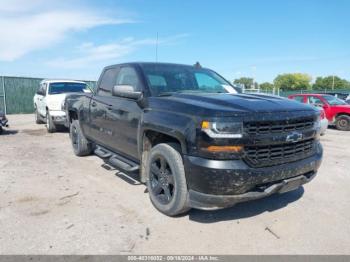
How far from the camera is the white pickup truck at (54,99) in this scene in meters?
10.5

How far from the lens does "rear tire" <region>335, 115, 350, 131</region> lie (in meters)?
12.7

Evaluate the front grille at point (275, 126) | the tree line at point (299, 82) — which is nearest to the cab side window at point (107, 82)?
the front grille at point (275, 126)

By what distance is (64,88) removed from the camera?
37.8 feet

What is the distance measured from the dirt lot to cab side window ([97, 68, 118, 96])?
58.2 inches

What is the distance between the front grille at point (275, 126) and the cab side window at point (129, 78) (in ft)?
5.89

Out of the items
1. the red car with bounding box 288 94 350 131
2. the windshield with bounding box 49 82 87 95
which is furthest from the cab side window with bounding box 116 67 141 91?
the red car with bounding box 288 94 350 131

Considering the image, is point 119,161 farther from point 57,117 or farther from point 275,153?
point 57,117

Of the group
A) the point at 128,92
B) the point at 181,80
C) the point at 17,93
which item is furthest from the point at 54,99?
the point at 17,93

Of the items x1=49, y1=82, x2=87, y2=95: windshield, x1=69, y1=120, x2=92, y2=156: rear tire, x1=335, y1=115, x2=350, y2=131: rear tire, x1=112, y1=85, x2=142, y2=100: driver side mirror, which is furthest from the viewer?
x1=335, y1=115, x2=350, y2=131: rear tire

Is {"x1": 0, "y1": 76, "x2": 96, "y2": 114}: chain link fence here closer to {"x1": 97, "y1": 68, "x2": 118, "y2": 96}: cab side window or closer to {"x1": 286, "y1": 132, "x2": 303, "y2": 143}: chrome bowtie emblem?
{"x1": 97, "y1": 68, "x2": 118, "y2": 96}: cab side window

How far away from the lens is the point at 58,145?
8602 millimetres

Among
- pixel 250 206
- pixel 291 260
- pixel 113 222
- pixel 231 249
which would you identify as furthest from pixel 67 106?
pixel 291 260

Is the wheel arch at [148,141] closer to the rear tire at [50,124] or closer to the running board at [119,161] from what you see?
the running board at [119,161]

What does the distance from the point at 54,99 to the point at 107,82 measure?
5770 millimetres
